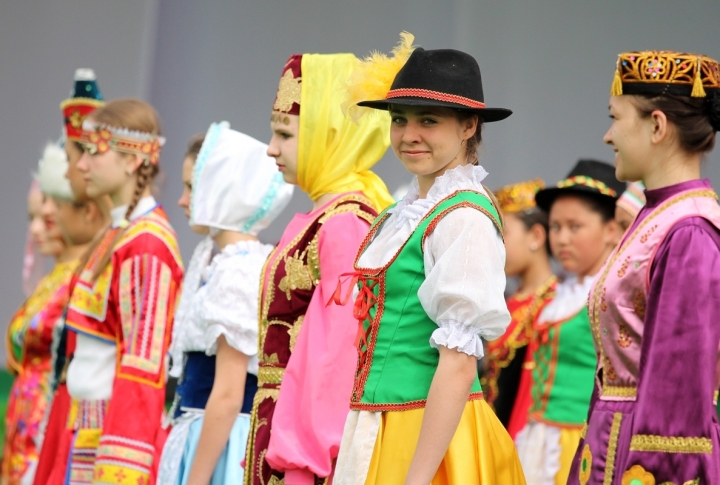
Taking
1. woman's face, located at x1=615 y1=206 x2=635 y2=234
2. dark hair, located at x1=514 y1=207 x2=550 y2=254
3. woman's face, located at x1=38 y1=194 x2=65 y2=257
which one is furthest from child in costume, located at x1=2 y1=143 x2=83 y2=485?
woman's face, located at x1=615 y1=206 x2=635 y2=234

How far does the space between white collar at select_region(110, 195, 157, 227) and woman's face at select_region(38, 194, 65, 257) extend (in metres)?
2.65

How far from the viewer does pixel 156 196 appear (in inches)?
186

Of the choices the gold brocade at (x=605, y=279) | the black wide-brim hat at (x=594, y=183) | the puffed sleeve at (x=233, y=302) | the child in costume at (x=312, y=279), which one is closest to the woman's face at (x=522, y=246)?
the black wide-brim hat at (x=594, y=183)

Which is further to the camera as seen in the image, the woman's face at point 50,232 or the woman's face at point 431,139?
the woman's face at point 50,232

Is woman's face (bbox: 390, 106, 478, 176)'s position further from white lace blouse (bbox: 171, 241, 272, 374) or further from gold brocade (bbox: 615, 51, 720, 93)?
white lace blouse (bbox: 171, 241, 272, 374)

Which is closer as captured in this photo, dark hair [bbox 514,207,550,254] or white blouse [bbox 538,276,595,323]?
white blouse [bbox 538,276,595,323]

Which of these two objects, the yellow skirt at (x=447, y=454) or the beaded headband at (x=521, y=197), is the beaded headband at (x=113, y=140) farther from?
the yellow skirt at (x=447, y=454)

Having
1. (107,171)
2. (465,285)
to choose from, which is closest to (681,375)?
(465,285)

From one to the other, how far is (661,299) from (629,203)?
207 centimetres

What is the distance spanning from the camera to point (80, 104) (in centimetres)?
526

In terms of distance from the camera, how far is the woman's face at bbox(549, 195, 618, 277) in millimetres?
4934

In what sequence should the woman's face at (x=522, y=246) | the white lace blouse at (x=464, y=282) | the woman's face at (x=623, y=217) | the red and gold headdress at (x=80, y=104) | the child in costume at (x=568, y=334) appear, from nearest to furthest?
the white lace blouse at (x=464, y=282)
the woman's face at (x=623, y=217)
the child in costume at (x=568, y=334)
the red and gold headdress at (x=80, y=104)
the woman's face at (x=522, y=246)

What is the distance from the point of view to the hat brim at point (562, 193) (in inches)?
194

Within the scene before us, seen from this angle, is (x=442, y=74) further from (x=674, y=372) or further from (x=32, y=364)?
(x=32, y=364)
